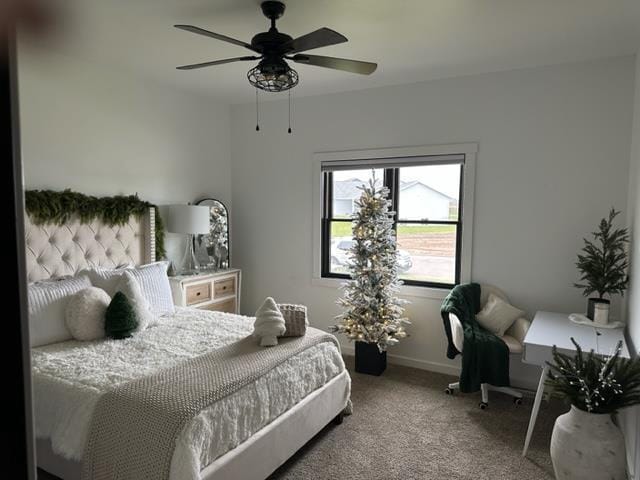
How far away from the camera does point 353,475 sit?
260 cm

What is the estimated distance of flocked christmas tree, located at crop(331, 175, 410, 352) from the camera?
13.3 feet

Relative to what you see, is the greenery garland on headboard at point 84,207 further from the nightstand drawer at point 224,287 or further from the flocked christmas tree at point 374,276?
the flocked christmas tree at point 374,276

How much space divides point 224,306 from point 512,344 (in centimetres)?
281

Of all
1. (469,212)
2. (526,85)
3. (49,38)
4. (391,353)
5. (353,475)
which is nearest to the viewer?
(49,38)

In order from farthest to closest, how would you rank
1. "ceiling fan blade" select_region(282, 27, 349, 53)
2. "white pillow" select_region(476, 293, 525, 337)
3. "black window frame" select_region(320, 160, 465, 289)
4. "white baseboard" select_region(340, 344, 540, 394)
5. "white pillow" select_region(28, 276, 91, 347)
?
1. "black window frame" select_region(320, 160, 465, 289)
2. "white baseboard" select_region(340, 344, 540, 394)
3. "white pillow" select_region(476, 293, 525, 337)
4. "white pillow" select_region(28, 276, 91, 347)
5. "ceiling fan blade" select_region(282, 27, 349, 53)

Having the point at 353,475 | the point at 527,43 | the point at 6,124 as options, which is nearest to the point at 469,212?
the point at 527,43

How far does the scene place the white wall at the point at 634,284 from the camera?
2.36m

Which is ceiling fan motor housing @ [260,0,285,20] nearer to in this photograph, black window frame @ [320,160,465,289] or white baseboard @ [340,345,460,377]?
black window frame @ [320,160,465,289]

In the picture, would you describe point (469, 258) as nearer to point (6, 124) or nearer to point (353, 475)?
point (353, 475)

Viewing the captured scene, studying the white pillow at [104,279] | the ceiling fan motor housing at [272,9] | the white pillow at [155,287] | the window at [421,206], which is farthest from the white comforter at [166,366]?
the ceiling fan motor housing at [272,9]

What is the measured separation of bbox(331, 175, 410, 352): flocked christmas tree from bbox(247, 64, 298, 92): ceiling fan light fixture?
65.7 inches

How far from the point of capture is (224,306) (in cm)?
465

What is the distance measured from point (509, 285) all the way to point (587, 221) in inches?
32.0

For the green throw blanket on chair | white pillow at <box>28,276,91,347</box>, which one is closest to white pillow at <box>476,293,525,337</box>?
the green throw blanket on chair
